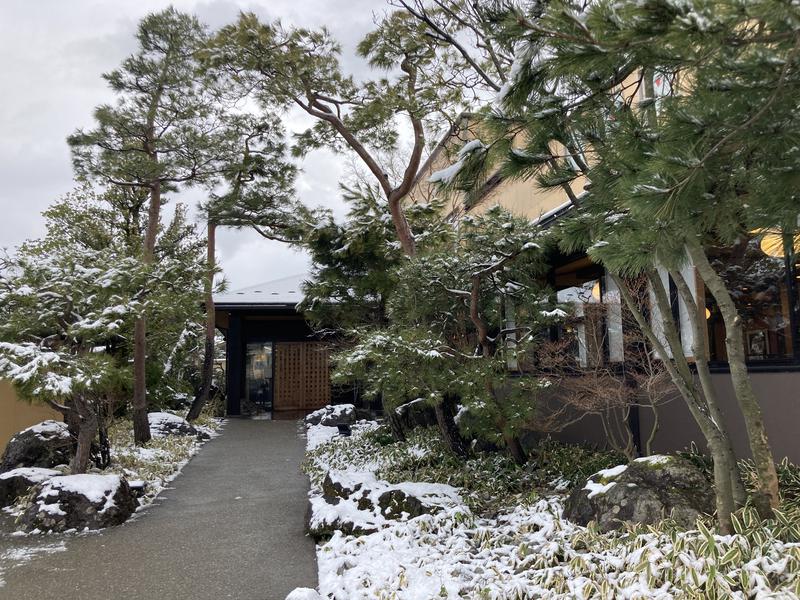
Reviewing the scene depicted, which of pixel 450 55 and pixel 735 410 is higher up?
pixel 450 55

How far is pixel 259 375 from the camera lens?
1688 cm

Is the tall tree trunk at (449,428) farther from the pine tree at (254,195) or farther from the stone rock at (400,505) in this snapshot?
the pine tree at (254,195)

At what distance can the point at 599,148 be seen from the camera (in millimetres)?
3346

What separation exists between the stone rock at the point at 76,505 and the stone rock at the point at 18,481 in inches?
18.5

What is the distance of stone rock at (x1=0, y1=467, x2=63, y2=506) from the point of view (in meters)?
5.93

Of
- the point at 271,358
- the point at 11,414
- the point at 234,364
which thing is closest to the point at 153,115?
the point at 11,414

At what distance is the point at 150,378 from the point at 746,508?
11.9 metres

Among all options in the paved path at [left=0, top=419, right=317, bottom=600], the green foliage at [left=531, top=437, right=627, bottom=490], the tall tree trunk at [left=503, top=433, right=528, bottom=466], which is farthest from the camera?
the tall tree trunk at [left=503, top=433, right=528, bottom=466]

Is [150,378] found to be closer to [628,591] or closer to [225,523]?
[225,523]

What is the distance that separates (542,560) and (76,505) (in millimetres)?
4415

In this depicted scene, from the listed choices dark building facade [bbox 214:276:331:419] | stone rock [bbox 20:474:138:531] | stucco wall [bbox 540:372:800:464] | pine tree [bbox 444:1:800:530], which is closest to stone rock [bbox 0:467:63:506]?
stone rock [bbox 20:474:138:531]

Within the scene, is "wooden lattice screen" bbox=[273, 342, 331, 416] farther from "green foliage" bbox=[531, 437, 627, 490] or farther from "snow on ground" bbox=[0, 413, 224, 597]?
"green foliage" bbox=[531, 437, 627, 490]

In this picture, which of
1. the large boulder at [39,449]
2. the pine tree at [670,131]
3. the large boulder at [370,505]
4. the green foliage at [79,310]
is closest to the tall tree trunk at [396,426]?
the green foliage at [79,310]

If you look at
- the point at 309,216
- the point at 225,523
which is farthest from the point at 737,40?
the point at 309,216
